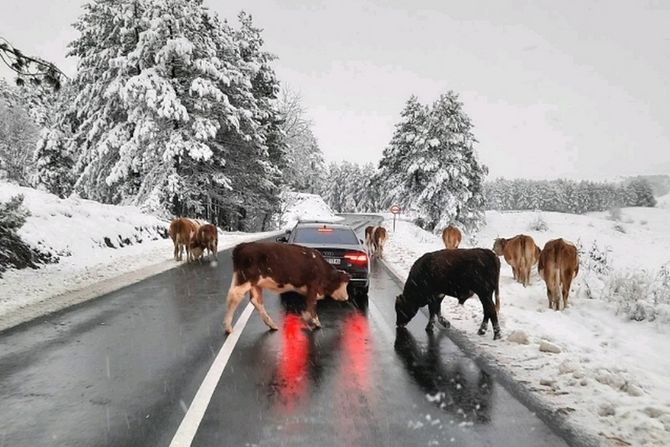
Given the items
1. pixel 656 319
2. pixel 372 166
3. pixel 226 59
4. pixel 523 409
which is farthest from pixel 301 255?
pixel 372 166

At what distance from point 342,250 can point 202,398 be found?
5.62 m

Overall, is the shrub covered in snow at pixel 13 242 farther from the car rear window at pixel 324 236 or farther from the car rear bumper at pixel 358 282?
the car rear bumper at pixel 358 282

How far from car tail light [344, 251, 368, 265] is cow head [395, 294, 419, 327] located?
2.20 meters

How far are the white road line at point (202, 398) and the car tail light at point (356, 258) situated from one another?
3362mm

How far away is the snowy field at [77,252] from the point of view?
9547 millimetres

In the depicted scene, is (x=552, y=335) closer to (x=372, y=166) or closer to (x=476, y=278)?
(x=476, y=278)

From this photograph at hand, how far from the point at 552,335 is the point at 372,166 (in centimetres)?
13635

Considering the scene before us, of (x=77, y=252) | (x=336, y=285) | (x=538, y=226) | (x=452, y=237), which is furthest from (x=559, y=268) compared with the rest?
(x=538, y=226)

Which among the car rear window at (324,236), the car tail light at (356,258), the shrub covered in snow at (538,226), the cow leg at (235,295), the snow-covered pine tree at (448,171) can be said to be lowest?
the shrub covered in snow at (538,226)

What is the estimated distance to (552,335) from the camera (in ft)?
23.2

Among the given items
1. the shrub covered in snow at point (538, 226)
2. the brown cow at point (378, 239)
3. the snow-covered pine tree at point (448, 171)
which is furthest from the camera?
the shrub covered in snow at point (538, 226)

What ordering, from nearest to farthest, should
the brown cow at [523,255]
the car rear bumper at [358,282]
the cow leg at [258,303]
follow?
→ the cow leg at [258,303] → the car rear bumper at [358,282] → the brown cow at [523,255]

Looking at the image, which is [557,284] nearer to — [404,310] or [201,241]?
[404,310]

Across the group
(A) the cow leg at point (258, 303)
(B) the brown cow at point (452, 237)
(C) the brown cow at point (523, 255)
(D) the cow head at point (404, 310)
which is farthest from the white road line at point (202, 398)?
(B) the brown cow at point (452, 237)
